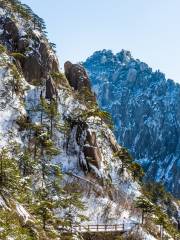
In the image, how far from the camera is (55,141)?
66.8 meters

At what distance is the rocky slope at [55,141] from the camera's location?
51.0 meters

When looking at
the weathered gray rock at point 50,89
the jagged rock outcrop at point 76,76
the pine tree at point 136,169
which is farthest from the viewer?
the jagged rock outcrop at point 76,76

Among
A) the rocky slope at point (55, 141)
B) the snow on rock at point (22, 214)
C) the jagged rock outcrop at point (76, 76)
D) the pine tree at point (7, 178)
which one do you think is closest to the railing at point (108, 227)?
the rocky slope at point (55, 141)

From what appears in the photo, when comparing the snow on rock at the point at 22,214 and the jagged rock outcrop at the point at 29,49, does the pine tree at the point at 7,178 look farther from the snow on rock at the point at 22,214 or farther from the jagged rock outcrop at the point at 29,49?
the jagged rock outcrop at the point at 29,49

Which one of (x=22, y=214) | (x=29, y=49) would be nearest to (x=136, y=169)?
(x=29, y=49)

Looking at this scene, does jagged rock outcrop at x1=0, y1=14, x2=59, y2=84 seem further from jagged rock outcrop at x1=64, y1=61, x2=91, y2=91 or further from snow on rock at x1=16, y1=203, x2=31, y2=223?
snow on rock at x1=16, y1=203, x2=31, y2=223

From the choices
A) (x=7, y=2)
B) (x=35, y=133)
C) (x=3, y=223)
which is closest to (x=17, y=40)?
(x=7, y=2)

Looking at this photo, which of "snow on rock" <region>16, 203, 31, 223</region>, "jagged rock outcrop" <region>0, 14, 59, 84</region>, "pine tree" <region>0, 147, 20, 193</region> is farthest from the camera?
"jagged rock outcrop" <region>0, 14, 59, 84</region>

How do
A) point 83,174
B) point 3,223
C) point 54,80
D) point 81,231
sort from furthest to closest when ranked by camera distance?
1. point 54,80
2. point 83,174
3. point 81,231
4. point 3,223

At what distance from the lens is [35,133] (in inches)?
2500

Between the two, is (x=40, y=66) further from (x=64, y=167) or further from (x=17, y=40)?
(x=64, y=167)

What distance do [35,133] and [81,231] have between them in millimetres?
21348

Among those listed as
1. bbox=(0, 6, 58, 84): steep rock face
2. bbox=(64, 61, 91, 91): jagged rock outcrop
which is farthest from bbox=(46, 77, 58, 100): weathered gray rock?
bbox=(64, 61, 91, 91): jagged rock outcrop

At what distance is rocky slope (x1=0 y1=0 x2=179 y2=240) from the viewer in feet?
167
